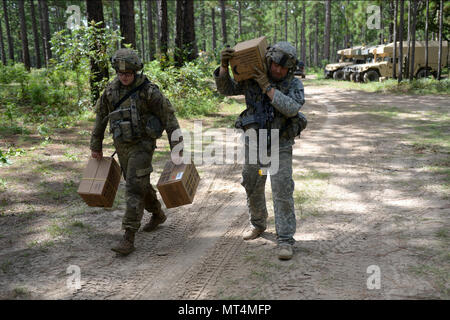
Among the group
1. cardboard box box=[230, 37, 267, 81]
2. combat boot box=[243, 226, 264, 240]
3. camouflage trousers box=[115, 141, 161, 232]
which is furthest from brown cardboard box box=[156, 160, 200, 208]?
cardboard box box=[230, 37, 267, 81]

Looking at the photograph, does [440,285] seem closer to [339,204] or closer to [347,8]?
[339,204]

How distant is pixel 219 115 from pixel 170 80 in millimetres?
2008

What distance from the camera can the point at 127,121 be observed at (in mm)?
4176

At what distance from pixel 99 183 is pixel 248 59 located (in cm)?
202

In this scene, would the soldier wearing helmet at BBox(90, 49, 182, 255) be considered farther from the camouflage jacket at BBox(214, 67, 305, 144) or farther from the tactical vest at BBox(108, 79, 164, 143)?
the camouflage jacket at BBox(214, 67, 305, 144)

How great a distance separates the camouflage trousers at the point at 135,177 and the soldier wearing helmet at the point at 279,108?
3.51 ft

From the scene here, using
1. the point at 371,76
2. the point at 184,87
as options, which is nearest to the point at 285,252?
the point at 184,87

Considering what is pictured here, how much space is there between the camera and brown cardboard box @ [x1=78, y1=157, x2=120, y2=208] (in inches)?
165

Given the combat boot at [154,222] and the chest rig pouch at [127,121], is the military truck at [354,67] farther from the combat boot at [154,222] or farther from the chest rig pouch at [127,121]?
the chest rig pouch at [127,121]

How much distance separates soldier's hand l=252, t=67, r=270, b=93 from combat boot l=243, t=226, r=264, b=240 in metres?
1.62

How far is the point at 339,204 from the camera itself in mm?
5504

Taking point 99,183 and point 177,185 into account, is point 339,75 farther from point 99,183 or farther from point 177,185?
point 99,183

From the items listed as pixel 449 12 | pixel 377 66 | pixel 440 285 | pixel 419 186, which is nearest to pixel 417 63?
pixel 377 66

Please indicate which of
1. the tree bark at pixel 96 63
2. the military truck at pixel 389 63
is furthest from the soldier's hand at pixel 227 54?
the military truck at pixel 389 63
